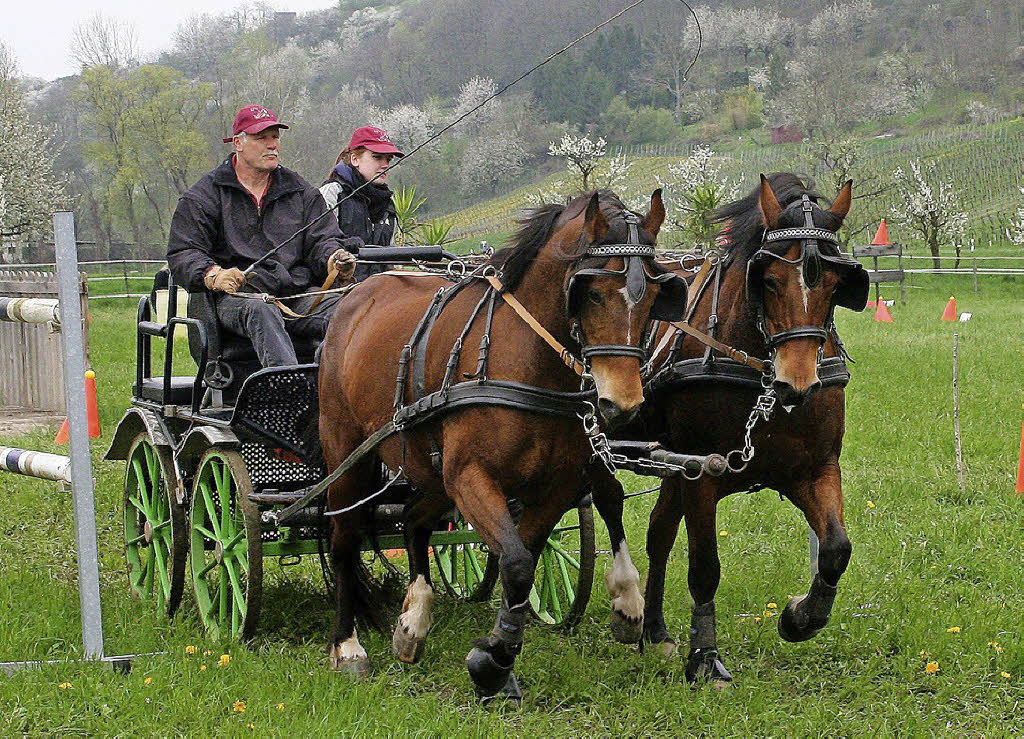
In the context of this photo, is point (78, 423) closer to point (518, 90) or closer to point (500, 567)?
point (500, 567)

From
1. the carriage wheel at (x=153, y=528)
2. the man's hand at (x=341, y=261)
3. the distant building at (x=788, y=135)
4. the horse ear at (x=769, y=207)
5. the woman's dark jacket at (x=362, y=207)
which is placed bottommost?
the carriage wheel at (x=153, y=528)

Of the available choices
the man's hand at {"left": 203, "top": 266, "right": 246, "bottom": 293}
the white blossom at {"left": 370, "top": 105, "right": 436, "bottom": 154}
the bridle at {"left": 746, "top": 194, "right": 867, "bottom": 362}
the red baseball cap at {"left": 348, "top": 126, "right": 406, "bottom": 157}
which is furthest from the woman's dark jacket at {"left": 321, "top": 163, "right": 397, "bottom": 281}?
the white blossom at {"left": 370, "top": 105, "right": 436, "bottom": 154}

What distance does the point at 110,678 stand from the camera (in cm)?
438

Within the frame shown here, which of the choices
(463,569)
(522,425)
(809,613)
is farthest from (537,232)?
(463,569)

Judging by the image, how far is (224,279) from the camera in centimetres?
561

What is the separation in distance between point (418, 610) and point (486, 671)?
82 centimetres

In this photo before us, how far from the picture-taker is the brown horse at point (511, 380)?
3879 mm

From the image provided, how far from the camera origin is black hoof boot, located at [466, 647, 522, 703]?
13.9 feet

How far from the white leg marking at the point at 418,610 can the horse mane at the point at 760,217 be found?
1976mm

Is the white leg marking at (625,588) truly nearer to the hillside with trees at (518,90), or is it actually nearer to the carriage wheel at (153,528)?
the carriage wheel at (153,528)

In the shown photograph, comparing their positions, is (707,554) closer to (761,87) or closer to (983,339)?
(983,339)

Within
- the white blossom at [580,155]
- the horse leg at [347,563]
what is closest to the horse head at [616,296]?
the horse leg at [347,563]

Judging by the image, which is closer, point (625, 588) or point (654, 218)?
point (654, 218)

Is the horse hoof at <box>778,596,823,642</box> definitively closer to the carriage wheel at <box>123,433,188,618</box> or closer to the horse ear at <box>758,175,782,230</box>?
the horse ear at <box>758,175,782,230</box>
